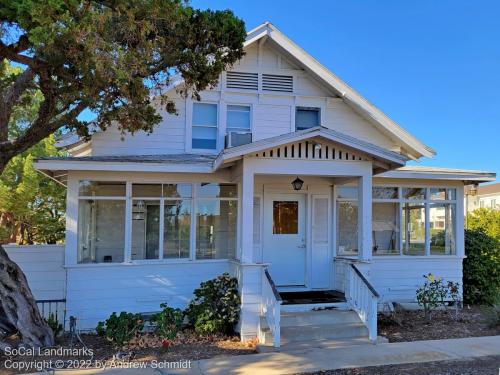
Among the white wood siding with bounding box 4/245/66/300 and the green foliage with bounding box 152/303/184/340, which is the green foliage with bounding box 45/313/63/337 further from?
the green foliage with bounding box 152/303/184/340

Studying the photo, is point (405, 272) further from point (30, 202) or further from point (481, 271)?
point (30, 202)

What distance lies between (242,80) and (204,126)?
151cm

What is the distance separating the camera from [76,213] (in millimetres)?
9070

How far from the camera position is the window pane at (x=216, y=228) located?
988 cm

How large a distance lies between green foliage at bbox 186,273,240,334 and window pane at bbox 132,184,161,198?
2.22 meters

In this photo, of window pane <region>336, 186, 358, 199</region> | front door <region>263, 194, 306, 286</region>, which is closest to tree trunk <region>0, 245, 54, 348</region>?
front door <region>263, 194, 306, 286</region>

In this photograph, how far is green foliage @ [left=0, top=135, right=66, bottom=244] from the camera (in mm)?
18500

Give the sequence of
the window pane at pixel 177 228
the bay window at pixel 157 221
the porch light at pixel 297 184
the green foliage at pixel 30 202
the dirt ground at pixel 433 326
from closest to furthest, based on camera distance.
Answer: the dirt ground at pixel 433 326 → the bay window at pixel 157 221 → the window pane at pixel 177 228 → the porch light at pixel 297 184 → the green foliage at pixel 30 202

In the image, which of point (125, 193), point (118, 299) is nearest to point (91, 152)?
point (125, 193)

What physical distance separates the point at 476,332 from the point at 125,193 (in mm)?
7450

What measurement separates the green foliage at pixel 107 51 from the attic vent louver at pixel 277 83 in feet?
12.2

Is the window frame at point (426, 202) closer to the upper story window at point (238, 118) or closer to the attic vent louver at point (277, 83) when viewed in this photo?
the attic vent louver at point (277, 83)

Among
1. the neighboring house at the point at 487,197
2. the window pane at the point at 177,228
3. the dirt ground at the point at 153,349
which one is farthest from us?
the neighboring house at the point at 487,197

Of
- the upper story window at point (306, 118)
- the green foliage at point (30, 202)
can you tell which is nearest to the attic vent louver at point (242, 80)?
Answer: the upper story window at point (306, 118)
